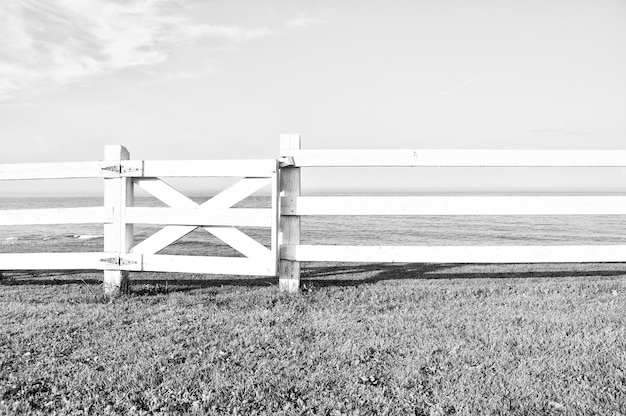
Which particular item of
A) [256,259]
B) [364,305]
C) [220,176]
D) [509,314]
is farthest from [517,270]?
[220,176]

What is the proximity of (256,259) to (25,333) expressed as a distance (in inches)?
112

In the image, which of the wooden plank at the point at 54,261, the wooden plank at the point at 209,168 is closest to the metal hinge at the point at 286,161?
the wooden plank at the point at 209,168

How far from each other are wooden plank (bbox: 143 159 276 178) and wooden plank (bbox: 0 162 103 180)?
78 cm

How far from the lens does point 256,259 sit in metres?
6.68

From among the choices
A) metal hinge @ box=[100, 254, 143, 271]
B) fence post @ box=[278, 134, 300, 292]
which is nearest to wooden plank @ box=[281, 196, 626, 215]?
fence post @ box=[278, 134, 300, 292]

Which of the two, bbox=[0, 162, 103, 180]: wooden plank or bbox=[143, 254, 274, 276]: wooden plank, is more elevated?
bbox=[0, 162, 103, 180]: wooden plank

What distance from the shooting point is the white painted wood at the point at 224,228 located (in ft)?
22.0

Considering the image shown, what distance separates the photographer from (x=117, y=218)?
6957mm

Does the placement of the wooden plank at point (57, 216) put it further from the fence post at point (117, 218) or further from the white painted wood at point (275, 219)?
the white painted wood at point (275, 219)

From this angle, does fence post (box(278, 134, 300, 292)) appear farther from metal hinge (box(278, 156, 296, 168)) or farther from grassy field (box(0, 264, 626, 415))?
grassy field (box(0, 264, 626, 415))

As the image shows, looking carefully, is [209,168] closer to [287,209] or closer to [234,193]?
[234,193]

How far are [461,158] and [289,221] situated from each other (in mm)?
2598

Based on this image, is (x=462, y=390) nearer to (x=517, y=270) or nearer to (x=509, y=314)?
(x=509, y=314)

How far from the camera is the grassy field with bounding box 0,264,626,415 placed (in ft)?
11.4
